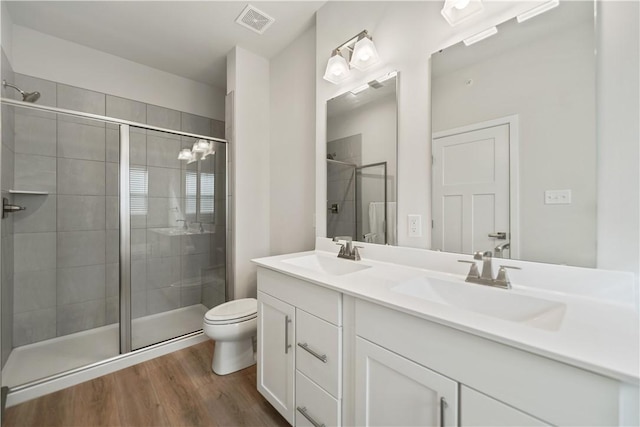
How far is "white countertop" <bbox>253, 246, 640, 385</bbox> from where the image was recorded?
52 centimetres

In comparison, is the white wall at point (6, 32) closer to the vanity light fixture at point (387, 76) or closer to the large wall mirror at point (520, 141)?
the vanity light fixture at point (387, 76)

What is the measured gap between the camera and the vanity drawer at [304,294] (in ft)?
3.43

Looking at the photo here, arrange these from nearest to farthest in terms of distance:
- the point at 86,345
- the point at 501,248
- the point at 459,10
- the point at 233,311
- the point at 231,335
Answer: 1. the point at 501,248
2. the point at 459,10
3. the point at 231,335
4. the point at 233,311
5. the point at 86,345

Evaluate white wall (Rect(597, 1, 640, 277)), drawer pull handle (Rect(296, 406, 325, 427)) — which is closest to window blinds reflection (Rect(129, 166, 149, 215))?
drawer pull handle (Rect(296, 406, 325, 427))

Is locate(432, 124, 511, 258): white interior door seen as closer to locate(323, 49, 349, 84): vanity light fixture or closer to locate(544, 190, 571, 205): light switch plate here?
locate(544, 190, 571, 205): light switch plate

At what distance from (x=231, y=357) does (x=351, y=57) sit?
7.03 feet

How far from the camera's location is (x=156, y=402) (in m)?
1.53

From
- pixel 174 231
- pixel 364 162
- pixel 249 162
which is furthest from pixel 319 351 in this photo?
pixel 174 231

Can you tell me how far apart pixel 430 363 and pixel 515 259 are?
59 cm

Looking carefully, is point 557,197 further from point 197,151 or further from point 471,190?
point 197,151

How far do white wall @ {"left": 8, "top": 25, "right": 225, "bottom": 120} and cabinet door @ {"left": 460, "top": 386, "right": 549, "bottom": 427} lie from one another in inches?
129

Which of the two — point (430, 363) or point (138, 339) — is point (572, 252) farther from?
point (138, 339)

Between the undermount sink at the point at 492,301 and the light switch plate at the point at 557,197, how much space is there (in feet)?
1.20

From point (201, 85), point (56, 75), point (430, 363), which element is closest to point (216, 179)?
point (201, 85)
